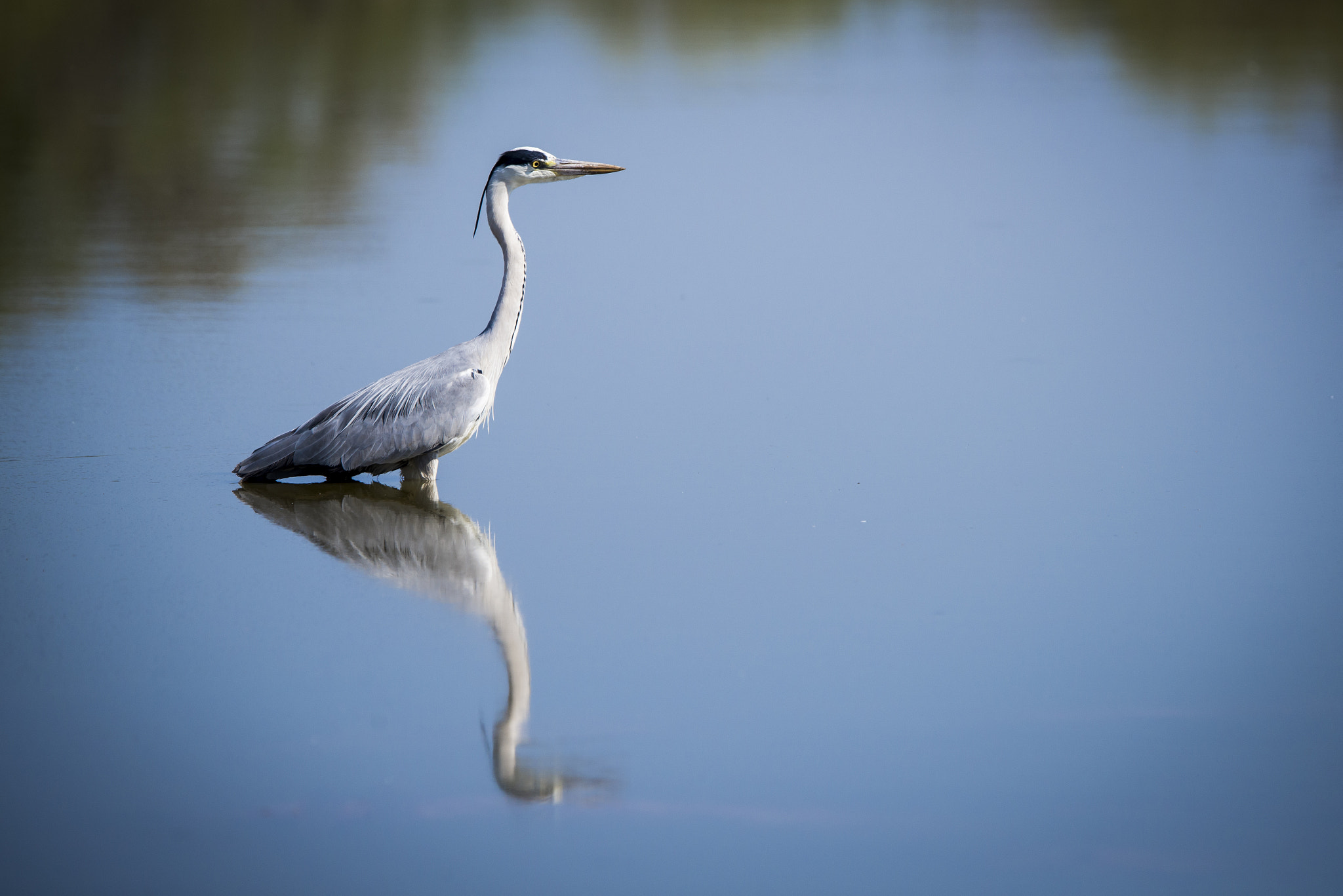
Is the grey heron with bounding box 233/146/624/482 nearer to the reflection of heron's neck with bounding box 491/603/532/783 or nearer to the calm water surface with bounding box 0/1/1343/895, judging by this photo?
the calm water surface with bounding box 0/1/1343/895

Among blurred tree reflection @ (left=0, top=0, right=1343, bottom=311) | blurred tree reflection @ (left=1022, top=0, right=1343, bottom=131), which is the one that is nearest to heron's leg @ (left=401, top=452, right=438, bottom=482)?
blurred tree reflection @ (left=0, top=0, right=1343, bottom=311)

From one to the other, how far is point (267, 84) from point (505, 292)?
1355 cm

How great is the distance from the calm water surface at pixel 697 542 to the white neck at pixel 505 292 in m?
Answer: 0.47

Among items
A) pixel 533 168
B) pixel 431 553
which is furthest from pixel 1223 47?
pixel 431 553

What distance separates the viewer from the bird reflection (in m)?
3.90

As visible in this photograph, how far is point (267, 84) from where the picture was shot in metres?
18.8

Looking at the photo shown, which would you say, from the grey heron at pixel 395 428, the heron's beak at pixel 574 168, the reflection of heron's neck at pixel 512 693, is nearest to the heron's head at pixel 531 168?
the heron's beak at pixel 574 168

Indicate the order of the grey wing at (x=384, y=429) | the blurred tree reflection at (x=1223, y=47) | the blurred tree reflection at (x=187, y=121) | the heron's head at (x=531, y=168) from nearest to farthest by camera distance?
1. the grey wing at (x=384, y=429)
2. the heron's head at (x=531, y=168)
3. the blurred tree reflection at (x=187, y=121)
4. the blurred tree reflection at (x=1223, y=47)

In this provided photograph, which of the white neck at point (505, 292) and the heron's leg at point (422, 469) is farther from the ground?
the white neck at point (505, 292)

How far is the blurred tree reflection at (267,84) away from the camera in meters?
11.4

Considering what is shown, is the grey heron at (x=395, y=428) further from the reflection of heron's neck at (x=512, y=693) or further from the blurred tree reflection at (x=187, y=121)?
the blurred tree reflection at (x=187, y=121)

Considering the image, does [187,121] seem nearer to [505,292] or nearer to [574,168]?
[574,168]

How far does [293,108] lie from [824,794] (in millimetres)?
14791

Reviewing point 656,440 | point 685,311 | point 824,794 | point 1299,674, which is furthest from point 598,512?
point 685,311
